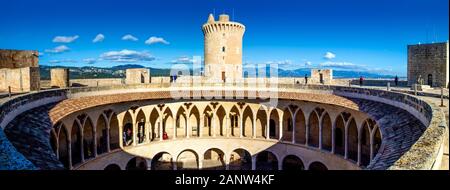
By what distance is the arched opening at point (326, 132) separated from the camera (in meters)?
29.8

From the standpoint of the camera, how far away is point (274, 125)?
1357 inches

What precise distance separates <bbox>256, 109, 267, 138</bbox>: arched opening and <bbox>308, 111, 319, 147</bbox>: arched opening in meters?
4.99

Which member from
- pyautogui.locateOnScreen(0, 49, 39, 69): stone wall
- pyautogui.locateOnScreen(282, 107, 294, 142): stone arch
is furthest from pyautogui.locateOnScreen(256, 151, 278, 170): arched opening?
pyautogui.locateOnScreen(0, 49, 39, 69): stone wall

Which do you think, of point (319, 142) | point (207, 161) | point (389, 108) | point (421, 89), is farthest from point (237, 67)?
point (389, 108)

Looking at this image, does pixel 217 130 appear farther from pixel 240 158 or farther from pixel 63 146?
pixel 63 146

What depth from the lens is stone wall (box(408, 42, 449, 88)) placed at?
31.8 metres

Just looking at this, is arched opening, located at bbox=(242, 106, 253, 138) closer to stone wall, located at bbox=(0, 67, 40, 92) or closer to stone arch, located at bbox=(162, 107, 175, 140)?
stone arch, located at bbox=(162, 107, 175, 140)

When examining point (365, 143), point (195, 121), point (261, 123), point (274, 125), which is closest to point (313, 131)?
point (274, 125)

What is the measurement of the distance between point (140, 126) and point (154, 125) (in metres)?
1.61

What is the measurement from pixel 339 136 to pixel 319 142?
5.53ft

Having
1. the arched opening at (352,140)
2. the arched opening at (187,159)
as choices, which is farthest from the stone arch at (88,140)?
the arched opening at (352,140)

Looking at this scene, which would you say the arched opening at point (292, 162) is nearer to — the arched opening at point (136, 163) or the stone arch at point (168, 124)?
the stone arch at point (168, 124)

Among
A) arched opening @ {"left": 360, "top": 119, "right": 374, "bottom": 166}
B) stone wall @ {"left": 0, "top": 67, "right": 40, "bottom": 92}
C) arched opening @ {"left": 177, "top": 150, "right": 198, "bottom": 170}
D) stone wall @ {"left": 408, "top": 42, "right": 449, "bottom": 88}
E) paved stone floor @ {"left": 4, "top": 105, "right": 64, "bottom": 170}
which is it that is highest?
stone wall @ {"left": 408, "top": 42, "right": 449, "bottom": 88}
